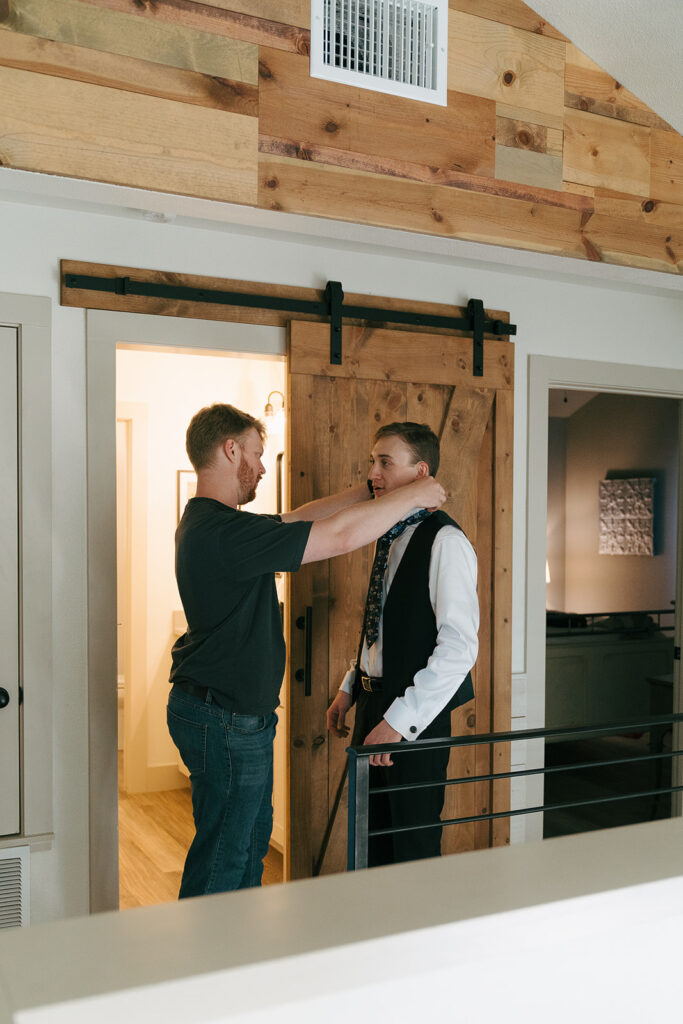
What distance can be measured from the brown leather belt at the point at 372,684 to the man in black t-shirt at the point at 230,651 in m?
0.26

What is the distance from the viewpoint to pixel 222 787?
248cm

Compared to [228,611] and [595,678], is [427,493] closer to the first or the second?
[228,611]

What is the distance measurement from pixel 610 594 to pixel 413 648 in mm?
5834

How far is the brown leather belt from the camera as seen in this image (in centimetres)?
262

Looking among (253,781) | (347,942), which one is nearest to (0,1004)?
(347,942)

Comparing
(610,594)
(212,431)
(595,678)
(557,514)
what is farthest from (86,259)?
(557,514)

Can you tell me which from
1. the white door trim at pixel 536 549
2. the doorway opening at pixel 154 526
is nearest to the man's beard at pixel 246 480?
the white door trim at pixel 536 549

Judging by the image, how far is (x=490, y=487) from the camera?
11.7ft

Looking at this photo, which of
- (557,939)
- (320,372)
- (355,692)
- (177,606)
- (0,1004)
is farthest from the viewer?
(177,606)

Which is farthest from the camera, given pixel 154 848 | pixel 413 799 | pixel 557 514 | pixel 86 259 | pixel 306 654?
pixel 557 514

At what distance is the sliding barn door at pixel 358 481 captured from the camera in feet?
10.4

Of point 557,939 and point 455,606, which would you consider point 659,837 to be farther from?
point 455,606

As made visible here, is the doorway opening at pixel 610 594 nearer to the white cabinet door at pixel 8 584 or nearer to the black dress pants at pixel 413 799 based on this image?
the black dress pants at pixel 413 799

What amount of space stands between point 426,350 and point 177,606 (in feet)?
8.14
